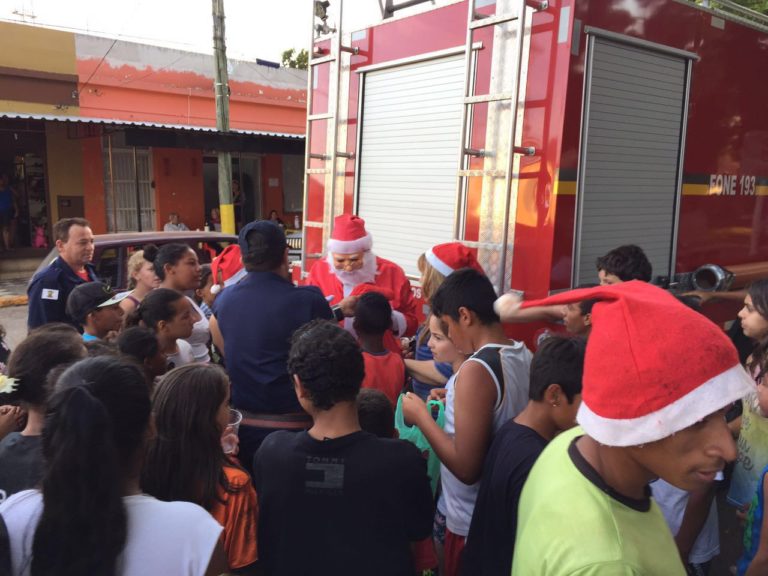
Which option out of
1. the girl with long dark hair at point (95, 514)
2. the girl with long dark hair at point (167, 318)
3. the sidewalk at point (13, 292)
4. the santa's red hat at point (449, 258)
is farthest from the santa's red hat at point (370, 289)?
the sidewalk at point (13, 292)

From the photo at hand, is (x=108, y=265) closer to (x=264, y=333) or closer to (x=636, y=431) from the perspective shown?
(x=264, y=333)

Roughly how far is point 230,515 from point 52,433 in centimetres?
84

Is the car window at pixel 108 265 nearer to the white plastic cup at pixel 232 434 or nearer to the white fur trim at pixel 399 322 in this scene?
the white fur trim at pixel 399 322

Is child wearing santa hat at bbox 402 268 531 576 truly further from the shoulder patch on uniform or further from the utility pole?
the utility pole

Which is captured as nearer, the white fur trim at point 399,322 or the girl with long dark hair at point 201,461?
the girl with long dark hair at point 201,461

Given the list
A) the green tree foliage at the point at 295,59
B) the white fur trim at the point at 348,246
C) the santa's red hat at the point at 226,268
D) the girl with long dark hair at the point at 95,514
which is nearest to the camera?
the girl with long dark hair at the point at 95,514

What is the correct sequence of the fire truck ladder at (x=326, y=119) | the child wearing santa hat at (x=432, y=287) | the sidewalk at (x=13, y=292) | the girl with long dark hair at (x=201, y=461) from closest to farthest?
the girl with long dark hair at (x=201, y=461)
the child wearing santa hat at (x=432, y=287)
the fire truck ladder at (x=326, y=119)
the sidewalk at (x=13, y=292)

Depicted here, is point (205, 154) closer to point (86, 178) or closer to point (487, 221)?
point (86, 178)

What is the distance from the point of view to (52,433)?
130 cm

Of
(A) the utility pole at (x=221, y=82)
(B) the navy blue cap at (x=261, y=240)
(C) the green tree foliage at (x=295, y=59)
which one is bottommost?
(B) the navy blue cap at (x=261, y=240)

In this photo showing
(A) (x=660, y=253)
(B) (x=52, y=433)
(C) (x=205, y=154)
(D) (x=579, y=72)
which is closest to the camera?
(B) (x=52, y=433)

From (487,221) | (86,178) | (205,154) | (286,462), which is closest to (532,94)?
(487,221)

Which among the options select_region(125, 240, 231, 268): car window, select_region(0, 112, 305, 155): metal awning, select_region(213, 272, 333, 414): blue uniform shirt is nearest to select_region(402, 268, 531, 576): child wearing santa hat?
select_region(213, 272, 333, 414): blue uniform shirt

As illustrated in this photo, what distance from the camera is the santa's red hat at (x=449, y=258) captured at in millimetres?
3316
